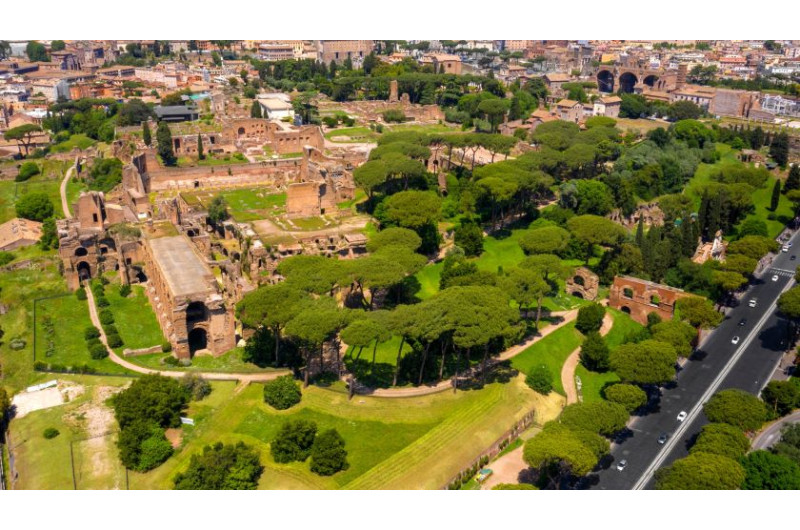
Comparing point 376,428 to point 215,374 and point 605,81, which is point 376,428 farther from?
point 605,81

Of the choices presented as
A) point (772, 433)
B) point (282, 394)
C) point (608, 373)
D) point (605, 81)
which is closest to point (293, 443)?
point (282, 394)

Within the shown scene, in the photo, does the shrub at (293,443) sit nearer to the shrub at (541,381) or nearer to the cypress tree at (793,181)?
the shrub at (541,381)

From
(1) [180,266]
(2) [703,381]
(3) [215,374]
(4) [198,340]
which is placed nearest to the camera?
(3) [215,374]

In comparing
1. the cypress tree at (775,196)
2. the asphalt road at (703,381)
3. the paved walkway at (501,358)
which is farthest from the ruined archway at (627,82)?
the paved walkway at (501,358)

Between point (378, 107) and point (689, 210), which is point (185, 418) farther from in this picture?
point (378, 107)

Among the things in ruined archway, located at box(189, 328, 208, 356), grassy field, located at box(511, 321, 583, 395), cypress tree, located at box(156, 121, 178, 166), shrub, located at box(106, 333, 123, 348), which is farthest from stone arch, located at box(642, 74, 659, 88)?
shrub, located at box(106, 333, 123, 348)
